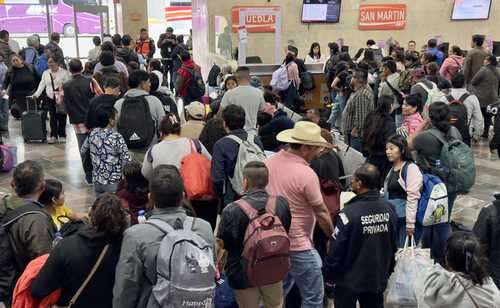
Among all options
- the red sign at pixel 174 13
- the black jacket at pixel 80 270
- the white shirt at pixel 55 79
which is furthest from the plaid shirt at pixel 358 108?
the red sign at pixel 174 13

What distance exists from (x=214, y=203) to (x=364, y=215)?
175 cm

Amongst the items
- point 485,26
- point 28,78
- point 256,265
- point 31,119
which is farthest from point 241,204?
point 485,26

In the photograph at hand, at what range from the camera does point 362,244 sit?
3719 millimetres

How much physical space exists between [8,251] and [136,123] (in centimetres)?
275

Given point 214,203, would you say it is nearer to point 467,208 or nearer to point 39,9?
point 467,208

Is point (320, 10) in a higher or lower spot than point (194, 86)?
higher

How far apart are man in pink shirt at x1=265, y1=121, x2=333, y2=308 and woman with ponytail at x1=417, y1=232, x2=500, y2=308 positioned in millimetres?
993

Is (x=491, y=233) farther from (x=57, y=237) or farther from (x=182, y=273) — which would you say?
(x=57, y=237)

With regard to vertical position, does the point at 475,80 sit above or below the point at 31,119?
above

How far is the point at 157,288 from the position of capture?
9.32 ft

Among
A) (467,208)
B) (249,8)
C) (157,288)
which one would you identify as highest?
(249,8)

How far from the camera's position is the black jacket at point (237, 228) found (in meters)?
3.55

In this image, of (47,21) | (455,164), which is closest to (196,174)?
(455,164)

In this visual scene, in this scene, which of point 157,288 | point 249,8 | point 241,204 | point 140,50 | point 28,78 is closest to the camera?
point 157,288
